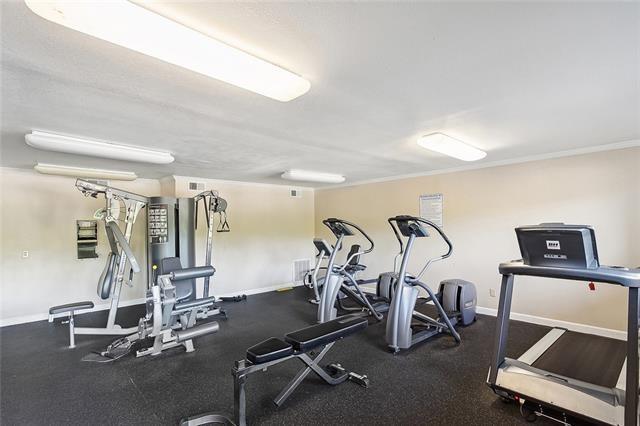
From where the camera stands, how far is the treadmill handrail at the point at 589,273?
1.79 m

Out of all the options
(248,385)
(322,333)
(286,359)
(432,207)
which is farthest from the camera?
(432,207)

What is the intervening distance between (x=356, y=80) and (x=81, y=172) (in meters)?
4.32

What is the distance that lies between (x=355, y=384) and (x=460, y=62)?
2.47 m

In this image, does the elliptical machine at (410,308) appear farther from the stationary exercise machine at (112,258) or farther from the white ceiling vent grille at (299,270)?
the white ceiling vent grille at (299,270)

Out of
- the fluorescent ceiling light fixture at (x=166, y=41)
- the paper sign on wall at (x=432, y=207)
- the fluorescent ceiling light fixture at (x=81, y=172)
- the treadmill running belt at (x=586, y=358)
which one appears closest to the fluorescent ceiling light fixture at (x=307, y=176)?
the paper sign on wall at (x=432, y=207)

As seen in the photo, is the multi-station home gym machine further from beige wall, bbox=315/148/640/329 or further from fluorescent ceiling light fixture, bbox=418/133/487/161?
beige wall, bbox=315/148/640/329

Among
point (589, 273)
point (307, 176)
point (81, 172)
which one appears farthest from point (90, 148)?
point (589, 273)

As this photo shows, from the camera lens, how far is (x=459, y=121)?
102 inches

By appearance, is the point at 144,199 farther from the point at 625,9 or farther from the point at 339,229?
the point at 625,9

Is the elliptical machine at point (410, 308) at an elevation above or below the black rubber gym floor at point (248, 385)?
above

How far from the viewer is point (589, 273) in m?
1.92

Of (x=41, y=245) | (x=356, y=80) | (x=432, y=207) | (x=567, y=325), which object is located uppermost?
(x=356, y=80)

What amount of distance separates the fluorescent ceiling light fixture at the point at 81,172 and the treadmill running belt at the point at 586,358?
5.68 metres

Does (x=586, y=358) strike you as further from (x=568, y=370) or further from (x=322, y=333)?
(x=322, y=333)
